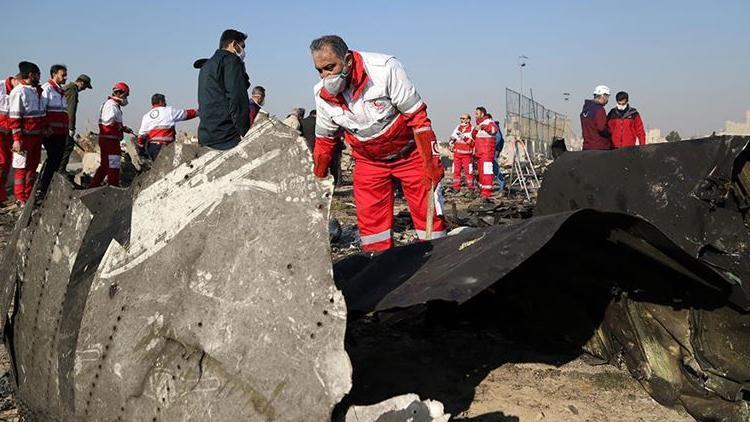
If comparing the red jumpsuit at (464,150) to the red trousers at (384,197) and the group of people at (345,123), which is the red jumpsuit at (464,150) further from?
the red trousers at (384,197)

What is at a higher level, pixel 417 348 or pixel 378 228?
pixel 378 228

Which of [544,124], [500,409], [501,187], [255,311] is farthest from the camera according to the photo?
[544,124]

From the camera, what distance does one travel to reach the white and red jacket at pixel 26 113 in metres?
8.47

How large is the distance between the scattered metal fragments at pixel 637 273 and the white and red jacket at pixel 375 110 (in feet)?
3.67

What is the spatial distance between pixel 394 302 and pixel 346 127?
6.85ft

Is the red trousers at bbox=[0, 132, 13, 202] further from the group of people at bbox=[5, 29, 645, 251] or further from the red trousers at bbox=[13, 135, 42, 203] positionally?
the red trousers at bbox=[13, 135, 42, 203]

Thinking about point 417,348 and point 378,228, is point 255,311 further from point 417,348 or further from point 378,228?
point 378,228

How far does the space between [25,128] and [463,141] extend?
357 inches

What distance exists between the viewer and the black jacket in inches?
216

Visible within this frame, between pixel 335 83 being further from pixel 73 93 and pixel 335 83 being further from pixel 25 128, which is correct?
pixel 73 93

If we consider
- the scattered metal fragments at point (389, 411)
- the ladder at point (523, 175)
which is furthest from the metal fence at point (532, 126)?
the scattered metal fragments at point (389, 411)

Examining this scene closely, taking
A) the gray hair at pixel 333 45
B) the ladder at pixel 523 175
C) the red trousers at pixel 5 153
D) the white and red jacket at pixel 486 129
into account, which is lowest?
the ladder at pixel 523 175

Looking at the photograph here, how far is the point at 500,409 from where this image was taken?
2.83 metres

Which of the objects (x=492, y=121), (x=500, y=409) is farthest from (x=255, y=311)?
(x=492, y=121)
